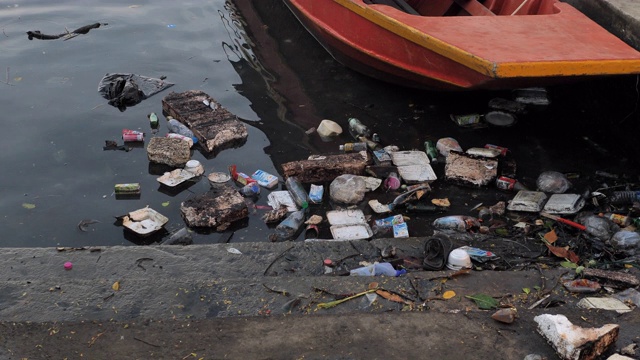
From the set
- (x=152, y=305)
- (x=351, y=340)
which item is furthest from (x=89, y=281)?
(x=351, y=340)

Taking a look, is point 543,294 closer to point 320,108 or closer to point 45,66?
point 320,108

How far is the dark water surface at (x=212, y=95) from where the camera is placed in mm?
4434

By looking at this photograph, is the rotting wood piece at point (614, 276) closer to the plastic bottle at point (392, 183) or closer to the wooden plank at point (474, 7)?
the plastic bottle at point (392, 183)

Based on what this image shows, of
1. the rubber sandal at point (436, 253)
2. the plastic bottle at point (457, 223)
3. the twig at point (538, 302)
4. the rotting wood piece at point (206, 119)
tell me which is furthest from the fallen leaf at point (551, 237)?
the rotting wood piece at point (206, 119)

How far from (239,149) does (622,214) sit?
2.80 m

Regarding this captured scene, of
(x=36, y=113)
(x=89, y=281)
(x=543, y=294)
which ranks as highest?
(x=543, y=294)

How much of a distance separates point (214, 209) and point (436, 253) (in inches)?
58.4

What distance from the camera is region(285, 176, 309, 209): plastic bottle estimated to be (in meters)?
4.40

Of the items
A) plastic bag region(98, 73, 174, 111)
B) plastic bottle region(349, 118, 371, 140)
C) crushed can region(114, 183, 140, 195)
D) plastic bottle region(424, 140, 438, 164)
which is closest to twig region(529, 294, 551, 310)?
plastic bottle region(424, 140, 438, 164)

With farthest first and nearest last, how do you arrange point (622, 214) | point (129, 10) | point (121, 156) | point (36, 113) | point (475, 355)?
1. point (129, 10)
2. point (36, 113)
3. point (121, 156)
4. point (622, 214)
5. point (475, 355)

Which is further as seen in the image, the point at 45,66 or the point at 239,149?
the point at 45,66

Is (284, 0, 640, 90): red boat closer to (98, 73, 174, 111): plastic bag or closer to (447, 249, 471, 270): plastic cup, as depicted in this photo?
(447, 249, 471, 270): plastic cup

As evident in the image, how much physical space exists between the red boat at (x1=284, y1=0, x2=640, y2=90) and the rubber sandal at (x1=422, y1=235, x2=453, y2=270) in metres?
1.29

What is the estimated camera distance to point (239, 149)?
5.14 metres
